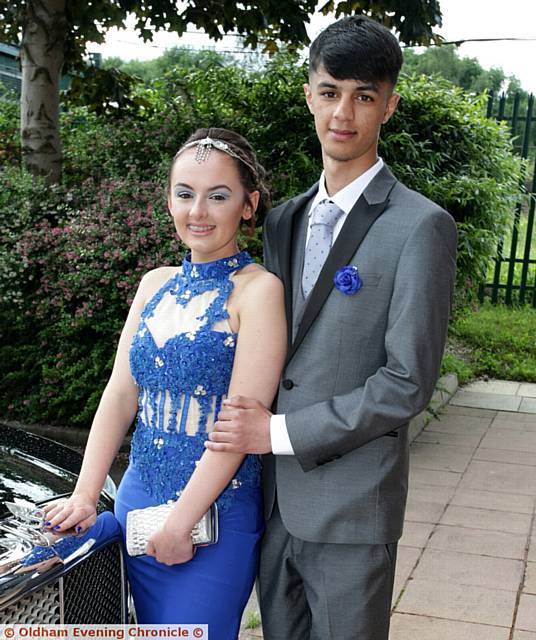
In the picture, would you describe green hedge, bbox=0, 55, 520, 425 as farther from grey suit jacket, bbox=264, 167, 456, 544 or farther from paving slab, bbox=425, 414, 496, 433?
grey suit jacket, bbox=264, 167, 456, 544

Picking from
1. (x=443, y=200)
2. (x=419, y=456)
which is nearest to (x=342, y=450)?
(x=419, y=456)

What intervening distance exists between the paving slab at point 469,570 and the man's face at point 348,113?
7.87 feet

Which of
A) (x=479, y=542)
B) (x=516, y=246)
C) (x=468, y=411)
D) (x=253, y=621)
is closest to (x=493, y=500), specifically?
(x=479, y=542)

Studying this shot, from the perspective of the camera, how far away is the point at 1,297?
5758mm

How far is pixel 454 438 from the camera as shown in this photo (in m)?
6.45

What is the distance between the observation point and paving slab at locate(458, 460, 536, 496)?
5281 millimetres

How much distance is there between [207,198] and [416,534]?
2882 mm

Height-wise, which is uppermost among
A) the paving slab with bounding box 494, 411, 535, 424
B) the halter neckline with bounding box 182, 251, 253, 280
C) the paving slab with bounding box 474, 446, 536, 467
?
the halter neckline with bounding box 182, 251, 253, 280

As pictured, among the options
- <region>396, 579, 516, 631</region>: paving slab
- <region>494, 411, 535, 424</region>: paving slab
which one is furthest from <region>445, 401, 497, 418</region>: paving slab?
<region>396, 579, 516, 631</region>: paving slab

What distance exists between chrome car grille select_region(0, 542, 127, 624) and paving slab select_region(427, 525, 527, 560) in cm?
244

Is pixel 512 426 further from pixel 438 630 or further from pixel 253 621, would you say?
pixel 253 621

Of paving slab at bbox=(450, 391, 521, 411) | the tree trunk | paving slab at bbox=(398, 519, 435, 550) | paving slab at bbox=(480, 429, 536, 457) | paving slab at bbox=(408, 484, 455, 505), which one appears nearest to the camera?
paving slab at bbox=(398, 519, 435, 550)

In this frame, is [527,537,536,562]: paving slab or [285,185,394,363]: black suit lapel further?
→ [527,537,536,562]: paving slab

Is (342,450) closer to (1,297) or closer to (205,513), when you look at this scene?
(205,513)
